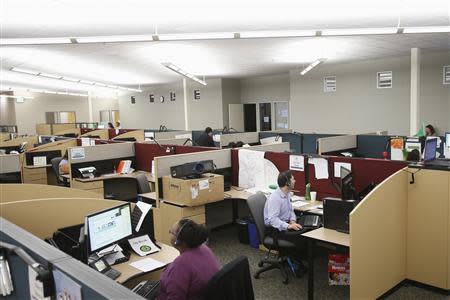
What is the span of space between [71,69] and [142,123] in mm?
6921

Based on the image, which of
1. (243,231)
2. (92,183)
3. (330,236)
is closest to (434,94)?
(243,231)

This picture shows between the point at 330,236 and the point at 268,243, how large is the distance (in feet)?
2.05

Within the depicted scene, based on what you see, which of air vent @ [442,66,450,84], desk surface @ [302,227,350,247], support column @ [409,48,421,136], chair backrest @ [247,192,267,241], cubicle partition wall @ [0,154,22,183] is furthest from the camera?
air vent @ [442,66,450,84]

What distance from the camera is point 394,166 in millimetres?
3512

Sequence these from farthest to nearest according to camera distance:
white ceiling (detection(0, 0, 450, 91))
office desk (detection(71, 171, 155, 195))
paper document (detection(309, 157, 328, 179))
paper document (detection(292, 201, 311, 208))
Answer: office desk (detection(71, 171, 155, 195))
white ceiling (detection(0, 0, 450, 91))
paper document (detection(309, 157, 328, 179))
paper document (detection(292, 201, 311, 208))

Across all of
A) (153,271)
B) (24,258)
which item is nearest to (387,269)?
(153,271)

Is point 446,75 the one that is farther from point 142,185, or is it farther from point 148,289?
point 148,289

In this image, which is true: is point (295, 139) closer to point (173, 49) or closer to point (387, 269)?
point (173, 49)

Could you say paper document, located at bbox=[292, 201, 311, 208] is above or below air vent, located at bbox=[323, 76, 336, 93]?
below

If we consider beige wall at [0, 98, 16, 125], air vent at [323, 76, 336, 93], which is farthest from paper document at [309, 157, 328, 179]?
beige wall at [0, 98, 16, 125]

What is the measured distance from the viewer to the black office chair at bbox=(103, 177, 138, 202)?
19.4ft

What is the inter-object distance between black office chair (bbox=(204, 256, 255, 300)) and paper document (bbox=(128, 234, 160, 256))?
957 mm

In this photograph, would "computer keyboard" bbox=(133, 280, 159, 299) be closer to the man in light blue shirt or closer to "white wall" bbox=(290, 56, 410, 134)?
the man in light blue shirt

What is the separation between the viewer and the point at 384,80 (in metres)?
9.40
